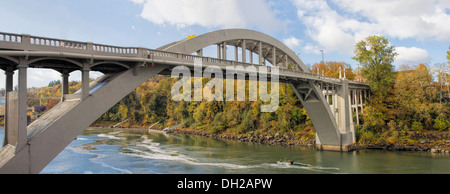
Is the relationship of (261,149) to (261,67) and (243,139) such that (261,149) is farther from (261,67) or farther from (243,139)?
(261,67)

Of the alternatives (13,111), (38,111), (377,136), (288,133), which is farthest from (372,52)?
(38,111)

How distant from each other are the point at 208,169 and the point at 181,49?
8.98m

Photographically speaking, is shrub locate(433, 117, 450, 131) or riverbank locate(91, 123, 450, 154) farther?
shrub locate(433, 117, 450, 131)

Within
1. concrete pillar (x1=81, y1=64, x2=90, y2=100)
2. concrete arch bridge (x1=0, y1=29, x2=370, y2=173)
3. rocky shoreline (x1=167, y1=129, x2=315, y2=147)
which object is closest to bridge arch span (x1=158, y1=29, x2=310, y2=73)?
concrete arch bridge (x1=0, y1=29, x2=370, y2=173)

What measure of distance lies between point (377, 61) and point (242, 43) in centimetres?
1830

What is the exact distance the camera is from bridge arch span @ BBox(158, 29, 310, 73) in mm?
16141

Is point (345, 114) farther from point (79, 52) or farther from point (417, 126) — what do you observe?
point (79, 52)

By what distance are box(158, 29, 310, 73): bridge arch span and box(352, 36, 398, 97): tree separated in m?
7.62

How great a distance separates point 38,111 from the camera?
206ft

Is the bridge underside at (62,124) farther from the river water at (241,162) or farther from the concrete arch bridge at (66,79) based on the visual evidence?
the river water at (241,162)

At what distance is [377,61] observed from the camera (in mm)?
31875

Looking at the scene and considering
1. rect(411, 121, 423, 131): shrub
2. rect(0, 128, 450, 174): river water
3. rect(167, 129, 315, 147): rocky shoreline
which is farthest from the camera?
rect(167, 129, 315, 147): rocky shoreline

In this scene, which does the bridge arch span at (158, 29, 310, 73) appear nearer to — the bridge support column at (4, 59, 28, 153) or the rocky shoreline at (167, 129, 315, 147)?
the bridge support column at (4, 59, 28, 153)

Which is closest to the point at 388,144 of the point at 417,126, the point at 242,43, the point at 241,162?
the point at 417,126
